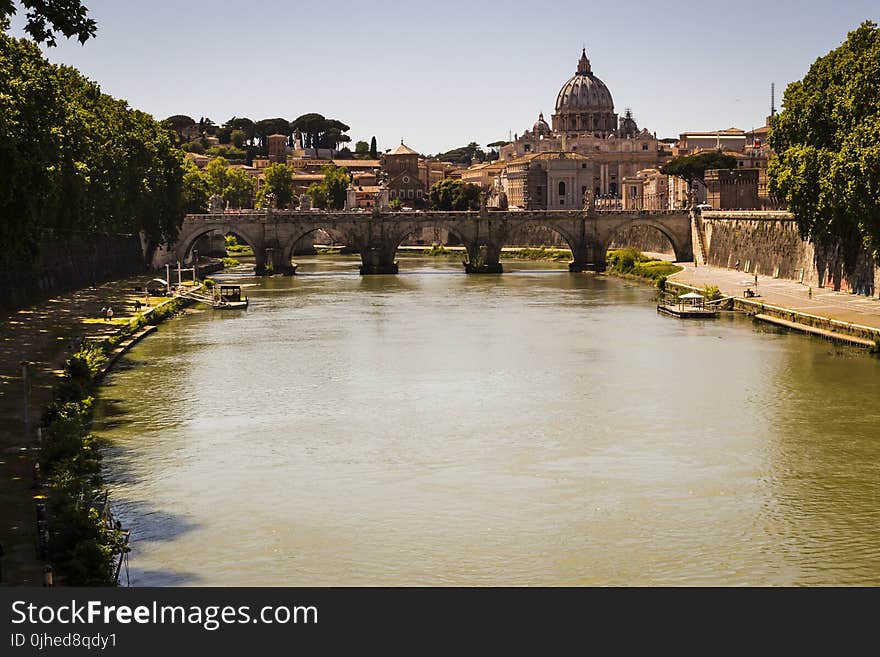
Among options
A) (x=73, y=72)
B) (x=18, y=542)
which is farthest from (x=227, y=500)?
(x=73, y=72)

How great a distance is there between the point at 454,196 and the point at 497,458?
10792cm

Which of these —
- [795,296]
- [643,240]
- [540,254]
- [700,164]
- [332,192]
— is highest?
[700,164]

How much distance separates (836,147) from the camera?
4672cm

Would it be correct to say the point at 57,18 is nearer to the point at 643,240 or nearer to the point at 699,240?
the point at 699,240

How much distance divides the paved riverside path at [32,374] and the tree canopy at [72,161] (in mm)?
2623

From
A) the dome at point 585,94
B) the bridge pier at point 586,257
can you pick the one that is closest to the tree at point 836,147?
the bridge pier at point 586,257

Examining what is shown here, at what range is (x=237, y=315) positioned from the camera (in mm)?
52375

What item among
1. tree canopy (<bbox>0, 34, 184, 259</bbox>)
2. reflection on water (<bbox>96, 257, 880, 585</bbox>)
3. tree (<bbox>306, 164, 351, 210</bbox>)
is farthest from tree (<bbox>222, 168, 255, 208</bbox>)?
reflection on water (<bbox>96, 257, 880, 585</bbox>)

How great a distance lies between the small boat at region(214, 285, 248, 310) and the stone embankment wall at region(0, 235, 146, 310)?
19.0 feet

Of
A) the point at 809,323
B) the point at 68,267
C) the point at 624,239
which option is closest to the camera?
the point at 809,323

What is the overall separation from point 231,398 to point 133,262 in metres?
39.9

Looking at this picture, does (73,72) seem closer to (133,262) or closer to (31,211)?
(133,262)

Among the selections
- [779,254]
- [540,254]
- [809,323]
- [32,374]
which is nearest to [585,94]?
[540,254]

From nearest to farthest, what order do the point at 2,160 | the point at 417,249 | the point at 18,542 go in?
the point at 18,542, the point at 2,160, the point at 417,249
